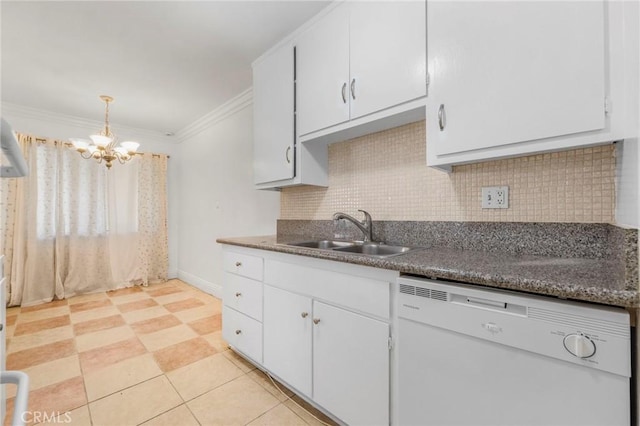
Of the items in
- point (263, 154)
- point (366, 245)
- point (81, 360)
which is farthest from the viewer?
point (263, 154)

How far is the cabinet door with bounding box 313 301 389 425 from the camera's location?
112 centimetres

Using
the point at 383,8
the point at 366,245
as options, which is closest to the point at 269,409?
→ the point at 366,245

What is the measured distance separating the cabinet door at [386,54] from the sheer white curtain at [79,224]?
379 cm

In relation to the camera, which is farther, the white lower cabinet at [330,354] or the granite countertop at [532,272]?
the white lower cabinet at [330,354]

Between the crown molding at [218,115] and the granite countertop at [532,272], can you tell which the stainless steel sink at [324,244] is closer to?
the granite countertop at [532,272]

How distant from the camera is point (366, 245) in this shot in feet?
5.69

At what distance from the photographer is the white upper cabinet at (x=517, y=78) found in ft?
2.94

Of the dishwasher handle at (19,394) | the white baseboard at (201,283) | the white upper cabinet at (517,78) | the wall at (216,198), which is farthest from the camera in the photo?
the white baseboard at (201,283)

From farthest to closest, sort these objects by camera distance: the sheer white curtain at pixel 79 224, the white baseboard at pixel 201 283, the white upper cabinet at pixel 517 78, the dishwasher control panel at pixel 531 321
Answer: the white baseboard at pixel 201 283, the sheer white curtain at pixel 79 224, the white upper cabinet at pixel 517 78, the dishwasher control panel at pixel 531 321

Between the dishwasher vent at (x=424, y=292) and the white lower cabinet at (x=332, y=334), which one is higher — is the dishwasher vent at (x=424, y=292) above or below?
above

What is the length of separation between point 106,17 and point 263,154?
132 cm

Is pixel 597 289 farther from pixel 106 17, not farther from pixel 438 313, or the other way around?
pixel 106 17

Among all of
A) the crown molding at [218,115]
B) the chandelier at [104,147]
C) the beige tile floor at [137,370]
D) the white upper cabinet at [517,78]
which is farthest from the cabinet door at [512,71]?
the chandelier at [104,147]

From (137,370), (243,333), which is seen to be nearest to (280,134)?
(243,333)
